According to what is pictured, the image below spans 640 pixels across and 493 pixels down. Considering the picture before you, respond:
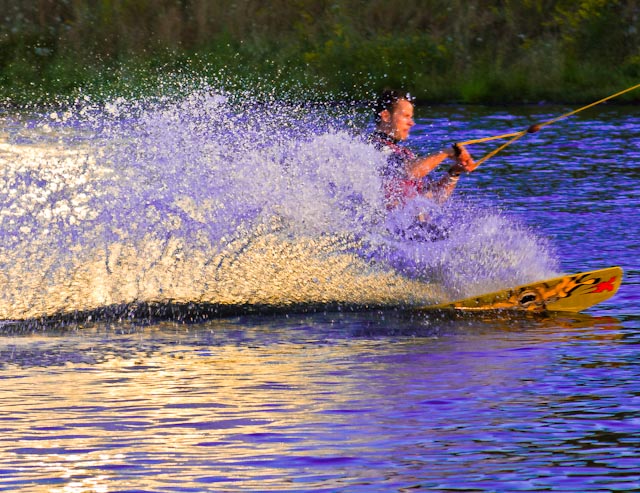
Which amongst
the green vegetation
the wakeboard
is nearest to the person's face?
the wakeboard

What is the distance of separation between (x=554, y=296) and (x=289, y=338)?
75.1 inches

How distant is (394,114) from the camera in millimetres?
10594

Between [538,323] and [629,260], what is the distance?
8.67ft

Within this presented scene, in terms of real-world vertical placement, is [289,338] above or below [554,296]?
below

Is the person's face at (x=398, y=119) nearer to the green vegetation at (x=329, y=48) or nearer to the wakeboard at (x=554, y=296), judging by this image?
the wakeboard at (x=554, y=296)

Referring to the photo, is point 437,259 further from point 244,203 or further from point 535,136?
point 535,136

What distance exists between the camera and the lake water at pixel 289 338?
260 inches

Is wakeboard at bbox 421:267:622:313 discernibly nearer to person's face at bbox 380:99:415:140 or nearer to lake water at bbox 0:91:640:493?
lake water at bbox 0:91:640:493

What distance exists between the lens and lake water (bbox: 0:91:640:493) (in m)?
6.61

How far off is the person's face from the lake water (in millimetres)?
263

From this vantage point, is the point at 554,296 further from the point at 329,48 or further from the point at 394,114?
the point at 329,48

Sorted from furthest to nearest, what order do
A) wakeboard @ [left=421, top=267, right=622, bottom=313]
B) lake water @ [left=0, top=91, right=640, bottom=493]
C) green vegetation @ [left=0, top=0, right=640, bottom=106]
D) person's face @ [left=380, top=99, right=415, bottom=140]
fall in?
green vegetation @ [left=0, top=0, right=640, bottom=106] < person's face @ [left=380, top=99, right=415, bottom=140] < wakeboard @ [left=421, top=267, right=622, bottom=313] < lake water @ [left=0, top=91, right=640, bottom=493]

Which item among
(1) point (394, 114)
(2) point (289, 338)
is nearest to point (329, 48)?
(1) point (394, 114)

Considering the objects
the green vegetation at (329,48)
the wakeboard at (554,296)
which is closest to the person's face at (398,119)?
the wakeboard at (554,296)
